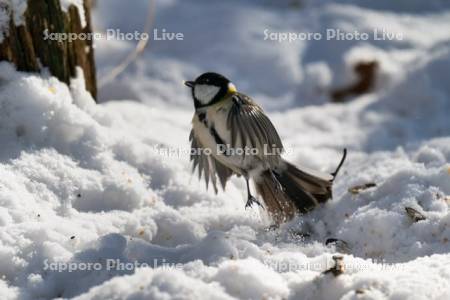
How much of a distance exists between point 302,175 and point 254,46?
2.44 metres

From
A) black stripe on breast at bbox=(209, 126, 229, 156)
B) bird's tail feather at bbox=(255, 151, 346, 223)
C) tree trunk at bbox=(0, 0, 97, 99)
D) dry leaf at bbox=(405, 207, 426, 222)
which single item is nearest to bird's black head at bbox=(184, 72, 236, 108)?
black stripe on breast at bbox=(209, 126, 229, 156)

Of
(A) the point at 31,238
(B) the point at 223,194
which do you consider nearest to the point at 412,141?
(B) the point at 223,194

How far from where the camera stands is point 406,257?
263cm

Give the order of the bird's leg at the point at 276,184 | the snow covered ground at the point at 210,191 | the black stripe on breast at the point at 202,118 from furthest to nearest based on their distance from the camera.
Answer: the bird's leg at the point at 276,184 < the black stripe on breast at the point at 202,118 < the snow covered ground at the point at 210,191

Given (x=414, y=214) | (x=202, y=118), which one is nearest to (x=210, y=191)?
(x=202, y=118)

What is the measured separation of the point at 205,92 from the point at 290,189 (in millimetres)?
600

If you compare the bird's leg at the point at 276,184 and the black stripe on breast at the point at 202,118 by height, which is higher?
the black stripe on breast at the point at 202,118

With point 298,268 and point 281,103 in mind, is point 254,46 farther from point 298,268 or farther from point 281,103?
point 298,268

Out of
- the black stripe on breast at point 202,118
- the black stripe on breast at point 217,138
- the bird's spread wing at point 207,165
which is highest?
the black stripe on breast at point 202,118

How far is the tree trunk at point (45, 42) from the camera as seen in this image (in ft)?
→ 9.89

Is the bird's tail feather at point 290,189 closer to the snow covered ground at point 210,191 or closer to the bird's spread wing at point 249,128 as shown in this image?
the snow covered ground at point 210,191

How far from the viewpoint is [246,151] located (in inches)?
112

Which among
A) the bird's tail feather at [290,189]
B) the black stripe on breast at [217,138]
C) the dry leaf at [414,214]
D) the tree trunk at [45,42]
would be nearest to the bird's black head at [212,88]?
the black stripe on breast at [217,138]

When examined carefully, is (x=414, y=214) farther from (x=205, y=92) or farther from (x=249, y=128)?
(x=205, y=92)
